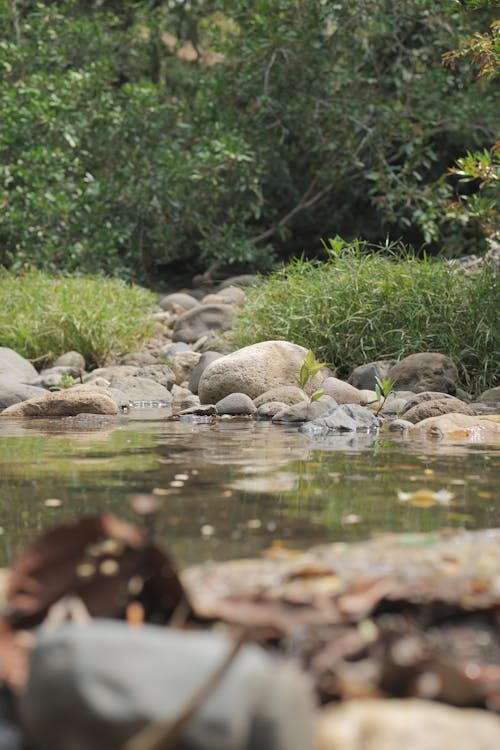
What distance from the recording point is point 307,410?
19.4 ft

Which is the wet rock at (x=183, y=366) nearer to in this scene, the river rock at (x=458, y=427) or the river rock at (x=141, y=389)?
the river rock at (x=141, y=389)

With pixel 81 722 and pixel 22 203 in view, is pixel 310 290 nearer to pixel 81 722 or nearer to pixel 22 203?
pixel 22 203

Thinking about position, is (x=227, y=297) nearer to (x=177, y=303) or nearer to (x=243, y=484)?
(x=177, y=303)

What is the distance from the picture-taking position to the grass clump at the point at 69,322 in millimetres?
8930

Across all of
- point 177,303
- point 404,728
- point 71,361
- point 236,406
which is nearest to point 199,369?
point 236,406

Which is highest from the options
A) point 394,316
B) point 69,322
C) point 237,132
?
point 237,132

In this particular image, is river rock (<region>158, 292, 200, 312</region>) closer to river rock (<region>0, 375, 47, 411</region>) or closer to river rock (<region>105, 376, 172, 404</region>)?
river rock (<region>105, 376, 172, 404</region>)

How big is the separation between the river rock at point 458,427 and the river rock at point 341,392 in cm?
116

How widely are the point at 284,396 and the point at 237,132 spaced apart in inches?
Answer: 298

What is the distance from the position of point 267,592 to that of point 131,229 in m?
12.0

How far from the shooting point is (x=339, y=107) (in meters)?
12.9

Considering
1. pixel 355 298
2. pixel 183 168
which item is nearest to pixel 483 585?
pixel 355 298

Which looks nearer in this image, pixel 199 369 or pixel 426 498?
pixel 426 498

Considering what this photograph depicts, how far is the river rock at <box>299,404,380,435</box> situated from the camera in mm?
5441
